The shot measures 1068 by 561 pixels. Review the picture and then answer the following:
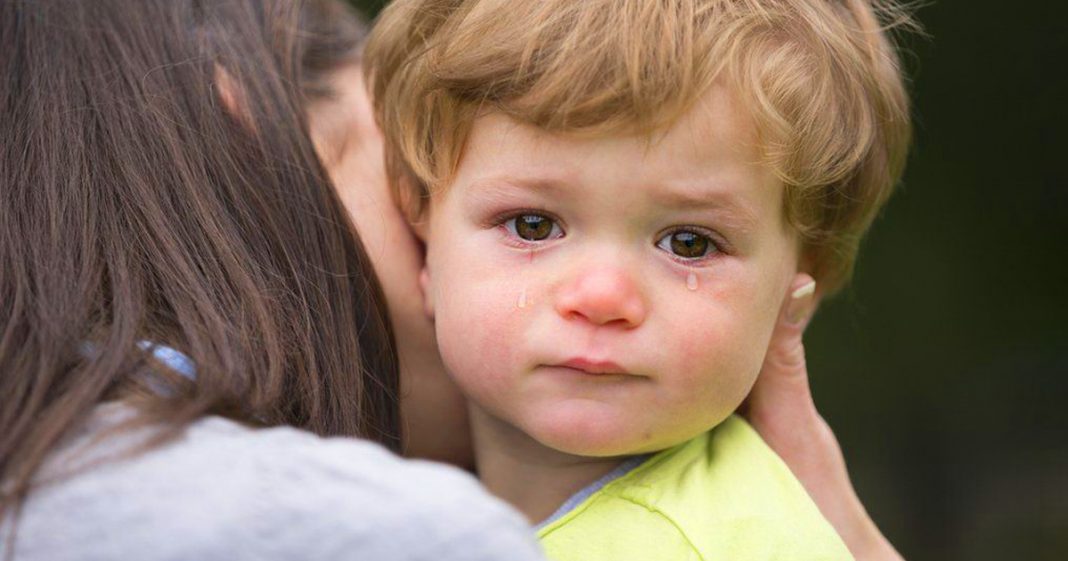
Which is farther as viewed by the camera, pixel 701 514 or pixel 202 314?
pixel 701 514

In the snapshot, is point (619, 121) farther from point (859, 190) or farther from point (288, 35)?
point (288, 35)

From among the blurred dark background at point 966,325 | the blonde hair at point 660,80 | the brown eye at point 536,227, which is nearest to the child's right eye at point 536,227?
the brown eye at point 536,227

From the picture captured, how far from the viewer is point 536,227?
1.68 meters

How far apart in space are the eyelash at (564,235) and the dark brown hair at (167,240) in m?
0.23

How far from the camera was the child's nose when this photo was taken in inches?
62.1

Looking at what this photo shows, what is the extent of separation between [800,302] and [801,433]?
0.79 ft

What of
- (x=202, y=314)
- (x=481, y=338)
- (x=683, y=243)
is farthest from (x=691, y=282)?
(x=202, y=314)

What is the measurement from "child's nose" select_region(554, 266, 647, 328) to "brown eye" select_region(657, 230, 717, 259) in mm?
78

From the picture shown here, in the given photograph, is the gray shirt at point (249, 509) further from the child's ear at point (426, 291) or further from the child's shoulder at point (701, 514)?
the child's ear at point (426, 291)

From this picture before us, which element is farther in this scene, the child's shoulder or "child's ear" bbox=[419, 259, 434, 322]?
"child's ear" bbox=[419, 259, 434, 322]

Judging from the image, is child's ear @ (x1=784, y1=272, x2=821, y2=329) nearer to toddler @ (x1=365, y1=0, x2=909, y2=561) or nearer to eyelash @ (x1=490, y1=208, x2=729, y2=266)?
toddler @ (x1=365, y1=0, x2=909, y2=561)

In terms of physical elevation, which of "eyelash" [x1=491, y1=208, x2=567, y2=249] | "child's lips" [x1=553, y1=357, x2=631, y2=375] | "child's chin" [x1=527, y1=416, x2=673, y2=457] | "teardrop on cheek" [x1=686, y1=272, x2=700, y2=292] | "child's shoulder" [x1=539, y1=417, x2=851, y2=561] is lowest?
"child's shoulder" [x1=539, y1=417, x2=851, y2=561]

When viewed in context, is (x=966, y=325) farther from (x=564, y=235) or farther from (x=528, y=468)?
(x=564, y=235)

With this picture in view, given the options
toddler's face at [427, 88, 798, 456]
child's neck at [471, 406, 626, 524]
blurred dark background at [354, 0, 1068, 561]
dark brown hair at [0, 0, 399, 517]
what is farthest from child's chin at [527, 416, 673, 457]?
blurred dark background at [354, 0, 1068, 561]
